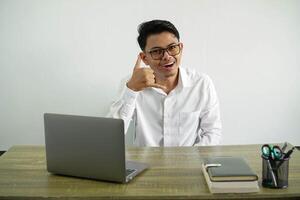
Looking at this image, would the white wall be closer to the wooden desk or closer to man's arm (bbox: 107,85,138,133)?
man's arm (bbox: 107,85,138,133)

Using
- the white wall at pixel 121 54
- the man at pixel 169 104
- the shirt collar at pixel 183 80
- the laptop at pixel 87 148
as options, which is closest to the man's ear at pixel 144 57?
the man at pixel 169 104

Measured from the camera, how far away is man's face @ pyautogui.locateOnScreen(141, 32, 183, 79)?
191 cm

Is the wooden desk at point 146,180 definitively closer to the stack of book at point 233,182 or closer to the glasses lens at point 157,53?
the stack of book at point 233,182

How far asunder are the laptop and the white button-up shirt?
2.43ft

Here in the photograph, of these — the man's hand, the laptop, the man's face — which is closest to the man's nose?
the man's face

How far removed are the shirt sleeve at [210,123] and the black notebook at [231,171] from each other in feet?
2.22

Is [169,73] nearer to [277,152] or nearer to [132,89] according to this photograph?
[132,89]

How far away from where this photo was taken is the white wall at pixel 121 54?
233 centimetres

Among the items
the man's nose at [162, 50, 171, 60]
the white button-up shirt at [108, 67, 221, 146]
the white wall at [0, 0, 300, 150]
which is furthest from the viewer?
the white wall at [0, 0, 300, 150]

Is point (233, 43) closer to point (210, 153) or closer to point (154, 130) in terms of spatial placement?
point (154, 130)

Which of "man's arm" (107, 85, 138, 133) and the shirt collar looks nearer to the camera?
"man's arm" (107, 85, 138, 133)

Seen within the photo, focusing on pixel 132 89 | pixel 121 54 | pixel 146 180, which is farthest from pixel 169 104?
pixel 146 180

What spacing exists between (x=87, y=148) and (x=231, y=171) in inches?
19.8

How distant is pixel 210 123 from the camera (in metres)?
2.04
